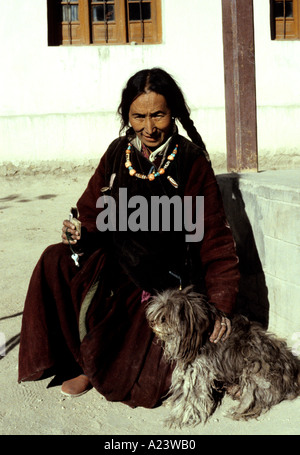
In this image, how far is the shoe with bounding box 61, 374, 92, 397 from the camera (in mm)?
3031

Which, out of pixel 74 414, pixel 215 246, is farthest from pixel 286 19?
pixel 74 414

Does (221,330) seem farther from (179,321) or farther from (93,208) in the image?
(93,208)

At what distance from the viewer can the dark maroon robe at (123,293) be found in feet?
9.49

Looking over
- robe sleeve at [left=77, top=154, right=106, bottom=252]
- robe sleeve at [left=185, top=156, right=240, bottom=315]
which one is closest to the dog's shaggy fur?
robe sleeve at [left=185, top=156, right=240, bottom=315]

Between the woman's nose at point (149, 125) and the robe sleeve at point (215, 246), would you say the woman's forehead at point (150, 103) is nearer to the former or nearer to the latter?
the woman's nose at point (149, 125)

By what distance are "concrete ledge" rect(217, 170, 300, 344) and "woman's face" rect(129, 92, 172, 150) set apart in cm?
78

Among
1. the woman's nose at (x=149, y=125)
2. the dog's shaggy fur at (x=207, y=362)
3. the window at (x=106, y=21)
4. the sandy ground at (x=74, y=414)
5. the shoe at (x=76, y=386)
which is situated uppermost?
the window at (x=106, y=21)

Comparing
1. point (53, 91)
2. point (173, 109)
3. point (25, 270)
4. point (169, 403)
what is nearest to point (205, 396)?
point (169, 403)

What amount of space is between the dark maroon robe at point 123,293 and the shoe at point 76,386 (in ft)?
0.34

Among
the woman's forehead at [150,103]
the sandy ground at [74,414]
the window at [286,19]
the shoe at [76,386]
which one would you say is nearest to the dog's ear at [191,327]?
the sandy ground at [74,414]

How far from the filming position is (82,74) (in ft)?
28.1

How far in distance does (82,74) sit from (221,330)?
6.63 m

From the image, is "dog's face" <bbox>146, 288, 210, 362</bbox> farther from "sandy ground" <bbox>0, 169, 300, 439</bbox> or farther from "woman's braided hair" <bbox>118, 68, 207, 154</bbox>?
"woman's braided hair" <bbox>118, 68, 207, 154</bbox>

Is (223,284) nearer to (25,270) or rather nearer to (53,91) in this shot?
(25,270)
